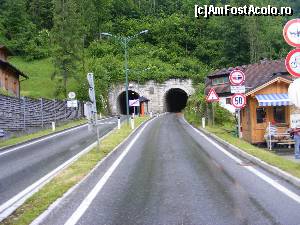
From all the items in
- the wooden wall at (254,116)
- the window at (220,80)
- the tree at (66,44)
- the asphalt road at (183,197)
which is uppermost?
the tree at (66,44)

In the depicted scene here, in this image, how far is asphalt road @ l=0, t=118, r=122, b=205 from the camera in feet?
40.3

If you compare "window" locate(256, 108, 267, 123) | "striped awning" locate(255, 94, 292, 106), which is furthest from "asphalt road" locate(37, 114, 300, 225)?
"window" locate(256, 108, 267, 123)

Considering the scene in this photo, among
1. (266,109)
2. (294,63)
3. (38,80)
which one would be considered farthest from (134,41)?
(294,63)

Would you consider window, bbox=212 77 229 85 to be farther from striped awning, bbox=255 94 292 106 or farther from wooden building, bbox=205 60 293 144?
striped awning, bbox=255 94 292 106

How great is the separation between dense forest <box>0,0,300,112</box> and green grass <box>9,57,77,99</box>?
1495mm

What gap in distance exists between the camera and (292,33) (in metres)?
11.0

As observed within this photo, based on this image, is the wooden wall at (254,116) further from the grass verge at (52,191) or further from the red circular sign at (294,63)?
the red circular sign at (294,63)

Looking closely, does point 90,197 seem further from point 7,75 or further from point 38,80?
point 38,80

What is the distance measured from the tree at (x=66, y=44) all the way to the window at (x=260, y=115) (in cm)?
3858

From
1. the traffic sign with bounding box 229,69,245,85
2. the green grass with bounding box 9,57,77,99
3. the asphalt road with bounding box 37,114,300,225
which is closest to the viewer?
the asphalt road with bounding box 37,114,300,225

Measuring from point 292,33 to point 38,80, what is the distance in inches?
2594

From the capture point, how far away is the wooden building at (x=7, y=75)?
4534 centimetres

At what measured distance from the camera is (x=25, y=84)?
234 feet

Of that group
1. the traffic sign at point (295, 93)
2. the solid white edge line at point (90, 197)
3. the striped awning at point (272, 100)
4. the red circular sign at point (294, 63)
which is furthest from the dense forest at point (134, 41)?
the traffic sign at point (295, 93)
